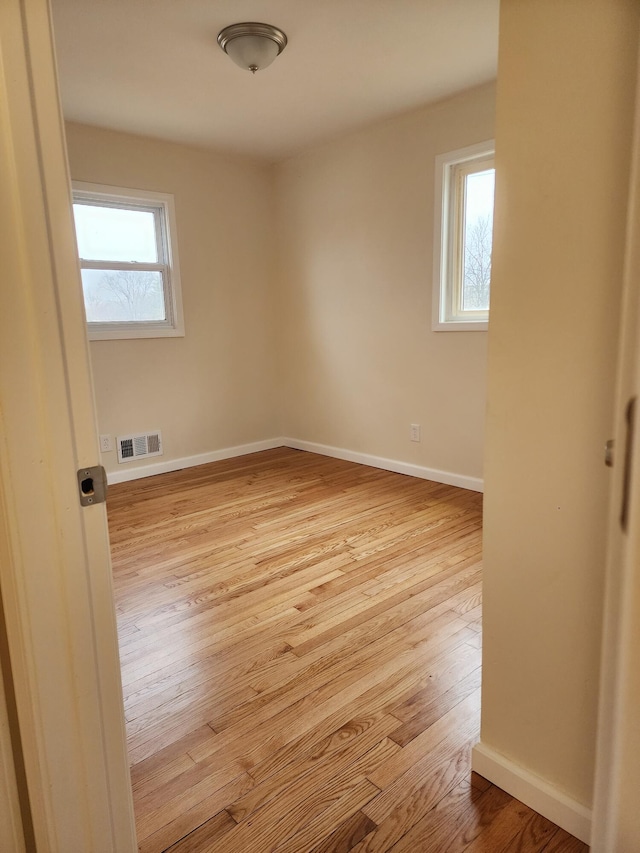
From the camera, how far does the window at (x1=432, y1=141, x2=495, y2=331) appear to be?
Answer: 336cm

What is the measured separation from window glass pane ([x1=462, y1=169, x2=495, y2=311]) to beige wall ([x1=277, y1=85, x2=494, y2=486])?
0.23m

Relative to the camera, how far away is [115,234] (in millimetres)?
3887

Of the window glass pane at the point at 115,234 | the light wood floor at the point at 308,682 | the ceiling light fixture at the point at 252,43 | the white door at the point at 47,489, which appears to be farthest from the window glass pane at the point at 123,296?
the white door at the point at 47,489

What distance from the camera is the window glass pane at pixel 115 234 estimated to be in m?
3.73

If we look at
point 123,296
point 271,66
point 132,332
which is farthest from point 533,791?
point 123,296

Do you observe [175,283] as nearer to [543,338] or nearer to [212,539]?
[212,539]

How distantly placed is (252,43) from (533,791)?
3.02m

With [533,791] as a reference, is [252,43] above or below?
above

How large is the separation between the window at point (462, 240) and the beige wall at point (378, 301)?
0.08 metres

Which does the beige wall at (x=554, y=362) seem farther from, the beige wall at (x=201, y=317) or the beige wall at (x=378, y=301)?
the beige wall at (x=201, y=317)

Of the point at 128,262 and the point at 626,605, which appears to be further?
the point at 128,262

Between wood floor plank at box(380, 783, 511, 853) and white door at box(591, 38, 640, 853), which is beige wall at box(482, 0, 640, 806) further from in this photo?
white door at box(591, 38, 640, 853)

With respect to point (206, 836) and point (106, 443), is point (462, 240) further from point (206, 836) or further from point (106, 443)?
point (206, 836)

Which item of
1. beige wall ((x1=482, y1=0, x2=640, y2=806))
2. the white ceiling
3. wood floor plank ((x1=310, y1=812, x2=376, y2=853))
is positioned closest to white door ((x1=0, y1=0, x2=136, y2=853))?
wood floor plank ((x1=310, y1=812, x2=376, y2=853))
